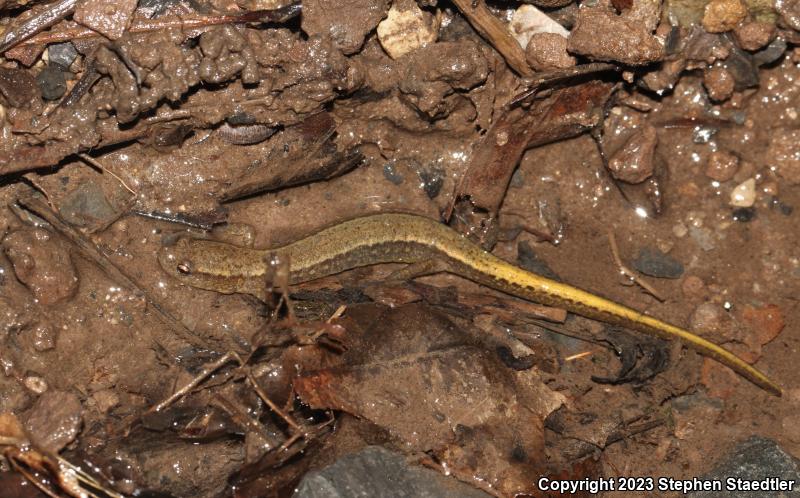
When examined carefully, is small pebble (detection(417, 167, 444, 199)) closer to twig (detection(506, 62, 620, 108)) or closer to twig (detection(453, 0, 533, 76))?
twig (detection(506, 62, 620, 108))

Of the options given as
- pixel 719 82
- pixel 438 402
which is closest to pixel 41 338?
pixel 438 402

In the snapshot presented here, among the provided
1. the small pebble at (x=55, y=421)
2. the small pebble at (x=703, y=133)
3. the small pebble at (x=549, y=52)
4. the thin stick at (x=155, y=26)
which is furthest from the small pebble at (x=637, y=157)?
the small pebble at (x=55, y=421)

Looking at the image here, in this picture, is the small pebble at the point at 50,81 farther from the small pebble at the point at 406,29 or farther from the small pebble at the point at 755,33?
the small pebble at the point at 755,33

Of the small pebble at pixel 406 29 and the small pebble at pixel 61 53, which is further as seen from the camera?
the small pebble at pixel 406 29

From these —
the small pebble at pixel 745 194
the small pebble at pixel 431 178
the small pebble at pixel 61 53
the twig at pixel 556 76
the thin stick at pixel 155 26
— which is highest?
the thin stick at pixel 155 26

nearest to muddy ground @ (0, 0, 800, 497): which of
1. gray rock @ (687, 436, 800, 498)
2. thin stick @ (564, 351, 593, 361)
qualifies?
thin stick @ (564, 351, 593, 361)

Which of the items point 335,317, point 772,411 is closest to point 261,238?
point 335,317
